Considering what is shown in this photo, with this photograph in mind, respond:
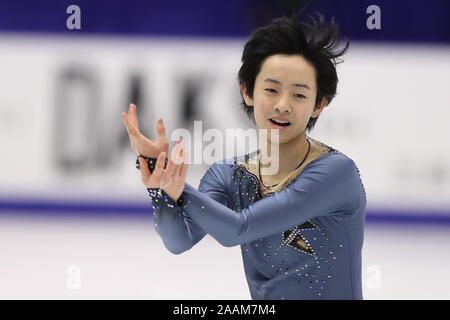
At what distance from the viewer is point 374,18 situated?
5.64m

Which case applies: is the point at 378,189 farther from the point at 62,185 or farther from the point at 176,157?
the point at 176,157

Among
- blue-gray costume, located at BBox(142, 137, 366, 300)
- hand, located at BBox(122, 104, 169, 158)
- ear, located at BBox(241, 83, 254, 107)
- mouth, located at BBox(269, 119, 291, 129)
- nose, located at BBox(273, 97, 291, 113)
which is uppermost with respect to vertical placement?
ear, located at BBox(241, 83, 254, 107)

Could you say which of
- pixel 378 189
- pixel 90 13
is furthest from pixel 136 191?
pixel 378 189

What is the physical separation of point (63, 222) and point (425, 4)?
3.78 m

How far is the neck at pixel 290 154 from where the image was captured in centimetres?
179

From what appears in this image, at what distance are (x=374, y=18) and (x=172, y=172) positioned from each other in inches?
181

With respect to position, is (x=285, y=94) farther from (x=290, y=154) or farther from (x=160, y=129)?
(x=160, y=129)

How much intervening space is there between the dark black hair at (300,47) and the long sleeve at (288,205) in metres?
0.24

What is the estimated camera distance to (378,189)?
535 centimetres

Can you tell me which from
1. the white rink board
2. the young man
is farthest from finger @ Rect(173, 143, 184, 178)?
the white rink board

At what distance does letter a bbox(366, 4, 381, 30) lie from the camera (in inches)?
217

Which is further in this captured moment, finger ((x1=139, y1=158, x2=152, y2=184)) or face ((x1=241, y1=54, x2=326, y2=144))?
face ((x1=241, y1=54, x2=326, y2=144))

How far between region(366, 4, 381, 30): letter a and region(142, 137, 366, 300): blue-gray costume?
4.01 m
